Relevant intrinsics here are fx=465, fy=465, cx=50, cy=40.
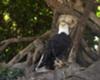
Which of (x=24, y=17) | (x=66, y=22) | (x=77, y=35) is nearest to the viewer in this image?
(x=77, y=35)

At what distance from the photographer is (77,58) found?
484 centimetres

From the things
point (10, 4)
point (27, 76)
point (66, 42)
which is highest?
point (10, 4)

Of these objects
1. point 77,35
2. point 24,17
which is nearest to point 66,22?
point 77,35

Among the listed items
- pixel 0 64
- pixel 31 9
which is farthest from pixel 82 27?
pixel 31 9

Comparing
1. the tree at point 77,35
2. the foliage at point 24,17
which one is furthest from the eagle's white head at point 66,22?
the foliage at point 24,17

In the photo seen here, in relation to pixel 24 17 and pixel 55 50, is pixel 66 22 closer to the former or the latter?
pixel 55 50

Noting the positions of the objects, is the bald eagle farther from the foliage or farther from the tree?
the foliage

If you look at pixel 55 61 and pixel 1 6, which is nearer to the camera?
pixel 55 61

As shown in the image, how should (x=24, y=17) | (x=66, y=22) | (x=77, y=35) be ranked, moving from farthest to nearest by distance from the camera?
1. (x=24, y=17)
2. (x=66, y=22)
3. (x=77, y=35)

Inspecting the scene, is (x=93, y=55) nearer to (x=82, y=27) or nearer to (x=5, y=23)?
→ (x=82, y=27)

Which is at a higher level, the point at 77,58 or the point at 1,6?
the point at 1,6

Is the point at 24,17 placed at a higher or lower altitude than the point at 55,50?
higher

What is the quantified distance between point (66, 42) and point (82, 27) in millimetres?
266

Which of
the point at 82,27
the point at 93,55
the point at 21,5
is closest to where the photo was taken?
the point at 82,27
